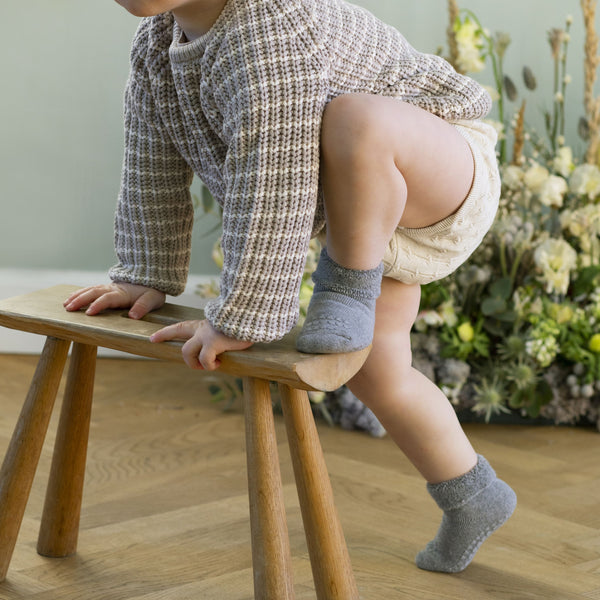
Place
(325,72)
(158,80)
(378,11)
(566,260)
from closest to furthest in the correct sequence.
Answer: (325,72) → (158,80) → (566,260) → (378,11)

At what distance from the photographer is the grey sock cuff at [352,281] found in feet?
2.70

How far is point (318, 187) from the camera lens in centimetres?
84

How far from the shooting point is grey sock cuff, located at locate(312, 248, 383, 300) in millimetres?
823

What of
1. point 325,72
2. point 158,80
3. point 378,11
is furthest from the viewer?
point 378,11

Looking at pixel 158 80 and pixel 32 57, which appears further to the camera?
pixel 32 57

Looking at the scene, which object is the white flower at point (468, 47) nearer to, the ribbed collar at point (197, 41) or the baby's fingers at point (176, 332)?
the ribbed collar at point (197, 41)

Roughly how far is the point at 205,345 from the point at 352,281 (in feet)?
0.50

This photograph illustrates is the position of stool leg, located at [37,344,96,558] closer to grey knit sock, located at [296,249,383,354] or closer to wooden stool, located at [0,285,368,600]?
wooden stool, located at [0,285,368,600]

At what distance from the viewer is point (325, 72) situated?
2.62 feet

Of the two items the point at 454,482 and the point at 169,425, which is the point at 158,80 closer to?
the point at 454,482

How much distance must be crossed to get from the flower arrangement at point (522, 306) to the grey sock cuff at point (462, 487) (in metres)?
0.51

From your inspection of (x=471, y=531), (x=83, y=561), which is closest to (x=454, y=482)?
(x=471, y=531)

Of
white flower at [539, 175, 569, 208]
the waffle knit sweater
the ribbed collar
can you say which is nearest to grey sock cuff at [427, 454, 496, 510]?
the waffle knit sweater

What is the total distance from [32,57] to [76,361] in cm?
121
